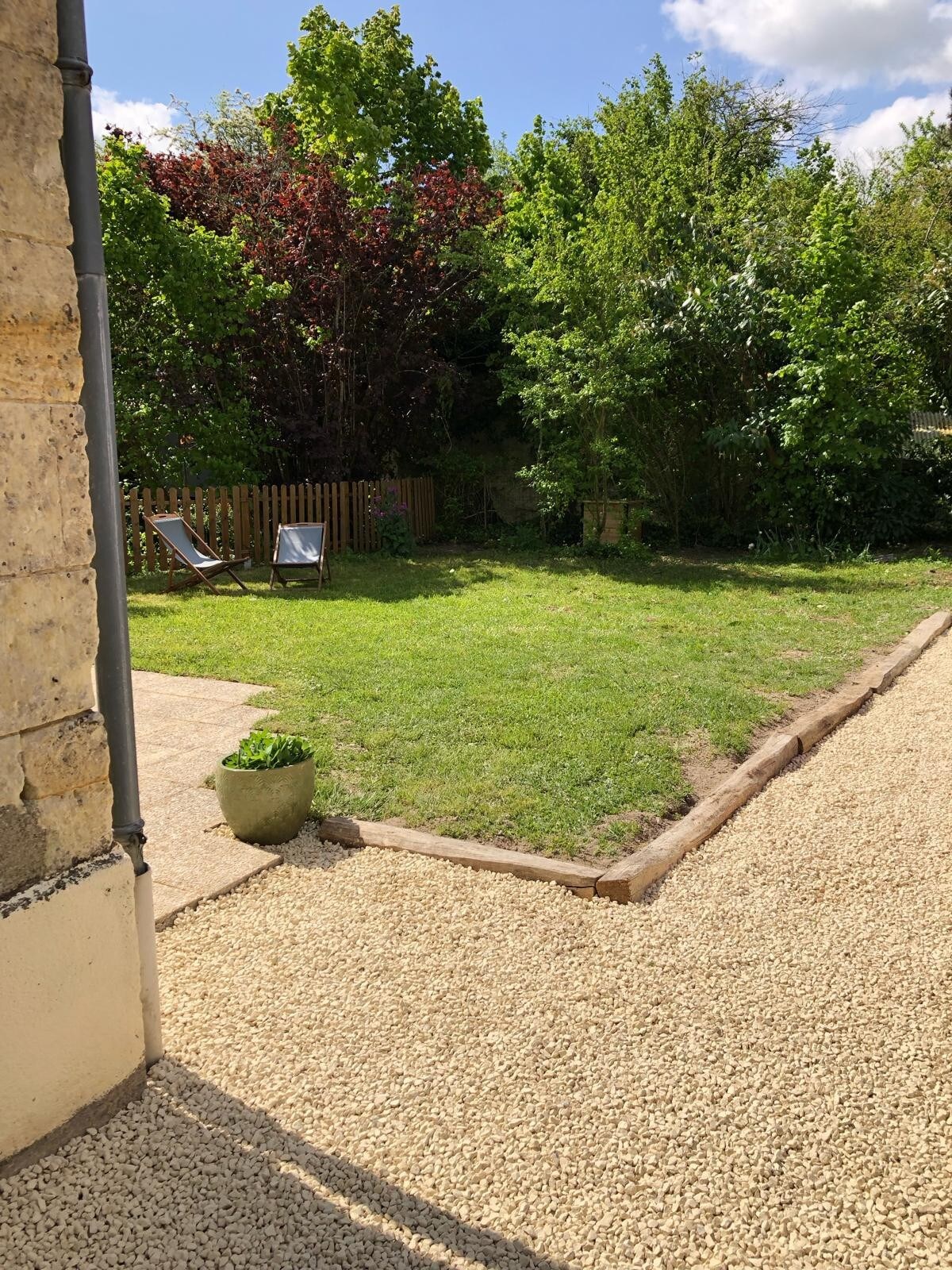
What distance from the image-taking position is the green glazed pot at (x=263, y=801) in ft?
12.5

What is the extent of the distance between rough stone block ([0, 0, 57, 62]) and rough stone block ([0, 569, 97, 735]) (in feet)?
3.63

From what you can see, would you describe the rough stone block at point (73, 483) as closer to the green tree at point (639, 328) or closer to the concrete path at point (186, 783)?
the concrete path at point (186, 783)

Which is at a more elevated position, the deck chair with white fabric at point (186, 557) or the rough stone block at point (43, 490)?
the rough stone block at point (43, 490)

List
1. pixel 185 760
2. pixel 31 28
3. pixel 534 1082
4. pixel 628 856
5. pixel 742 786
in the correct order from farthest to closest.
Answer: pixel 185 760, pixel 742 786, pixel 628 856, pixel 534 1082, pixel 31 28

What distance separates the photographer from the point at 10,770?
208 cm

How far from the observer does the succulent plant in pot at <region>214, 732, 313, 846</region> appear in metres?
3.80

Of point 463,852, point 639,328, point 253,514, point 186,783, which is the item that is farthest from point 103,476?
point 639,328

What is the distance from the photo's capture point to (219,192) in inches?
516

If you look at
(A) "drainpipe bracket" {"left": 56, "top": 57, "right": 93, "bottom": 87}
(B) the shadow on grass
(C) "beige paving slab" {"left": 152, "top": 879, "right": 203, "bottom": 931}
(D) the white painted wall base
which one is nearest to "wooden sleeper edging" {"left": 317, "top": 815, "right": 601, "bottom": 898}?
(C) "beige paving slab" {"left": 152, "top": 879, "right": 203, "bottom": 931}

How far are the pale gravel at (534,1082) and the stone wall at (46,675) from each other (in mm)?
291

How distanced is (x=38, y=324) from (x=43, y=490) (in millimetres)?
357

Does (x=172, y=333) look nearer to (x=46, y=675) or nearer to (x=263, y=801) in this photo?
(x=263, y=801)

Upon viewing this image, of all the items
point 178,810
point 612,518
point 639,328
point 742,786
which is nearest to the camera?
point 178,810

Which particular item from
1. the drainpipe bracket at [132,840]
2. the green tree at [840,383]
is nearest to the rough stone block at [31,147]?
the drainpipe bracket at [132,840]
